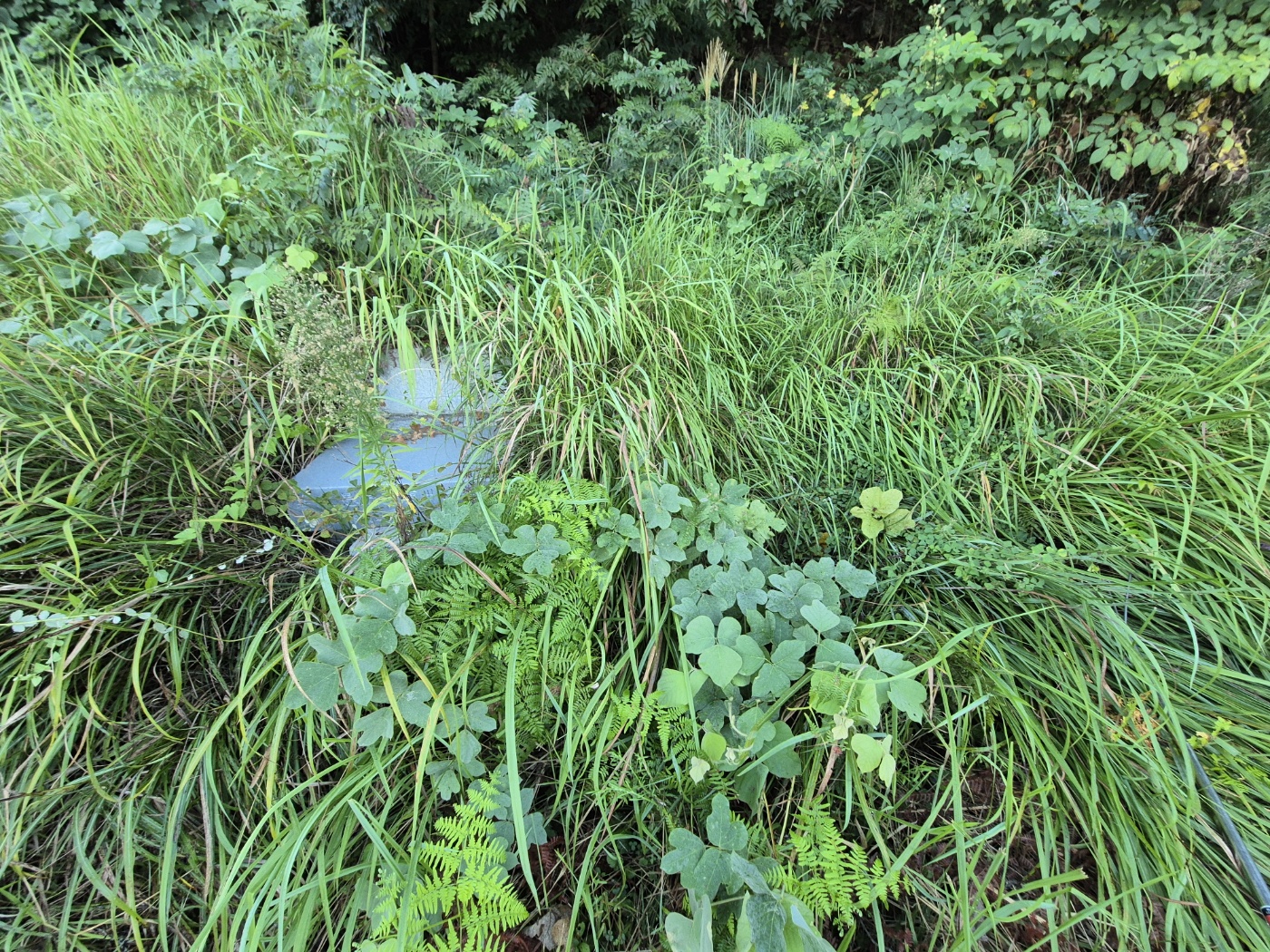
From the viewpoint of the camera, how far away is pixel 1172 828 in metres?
1.02

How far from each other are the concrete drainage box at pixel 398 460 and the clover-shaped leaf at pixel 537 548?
0.34 meters

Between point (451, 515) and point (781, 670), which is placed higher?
point (451, 515)

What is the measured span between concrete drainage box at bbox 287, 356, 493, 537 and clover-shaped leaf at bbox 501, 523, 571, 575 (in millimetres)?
336

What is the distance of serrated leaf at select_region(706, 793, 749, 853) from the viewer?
962 mm

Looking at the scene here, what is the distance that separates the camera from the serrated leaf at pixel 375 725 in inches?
41.7

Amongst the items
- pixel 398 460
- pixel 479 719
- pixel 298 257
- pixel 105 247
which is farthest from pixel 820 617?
pixel 105 247

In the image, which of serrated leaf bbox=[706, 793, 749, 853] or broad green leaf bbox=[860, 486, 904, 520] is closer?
serrated leaf bbox=[706, 793, 749, 853]

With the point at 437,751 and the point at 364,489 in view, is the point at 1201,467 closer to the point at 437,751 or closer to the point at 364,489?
the point at 437,751

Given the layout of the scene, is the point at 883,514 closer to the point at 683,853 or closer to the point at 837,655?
the point at 837,655

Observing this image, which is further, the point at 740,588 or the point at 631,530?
the point at 631,530

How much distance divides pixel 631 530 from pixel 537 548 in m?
0.24

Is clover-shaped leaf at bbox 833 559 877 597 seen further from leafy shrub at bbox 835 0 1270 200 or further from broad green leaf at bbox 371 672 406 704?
leafy shrub at bbox 835 0 1270 200

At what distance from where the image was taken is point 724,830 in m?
0.97

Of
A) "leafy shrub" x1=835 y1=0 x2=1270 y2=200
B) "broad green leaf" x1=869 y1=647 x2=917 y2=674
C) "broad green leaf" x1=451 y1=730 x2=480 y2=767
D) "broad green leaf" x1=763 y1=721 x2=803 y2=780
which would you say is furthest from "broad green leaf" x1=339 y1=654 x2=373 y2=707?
"leafy shrub" x1=835 y1=0 x2=1270 y2=200
